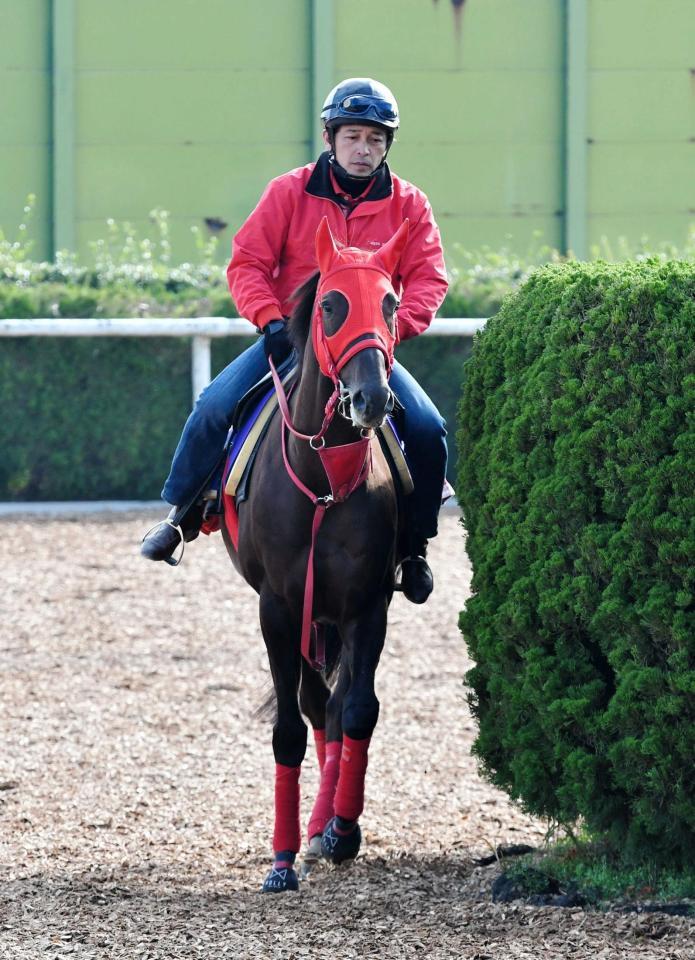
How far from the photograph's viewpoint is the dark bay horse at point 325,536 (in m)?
4.48

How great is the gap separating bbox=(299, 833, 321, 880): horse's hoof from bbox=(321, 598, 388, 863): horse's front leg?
0.26 ft

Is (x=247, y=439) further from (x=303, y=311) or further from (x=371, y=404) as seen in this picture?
(x=371, y=404)

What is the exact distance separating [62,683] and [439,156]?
28.2ft

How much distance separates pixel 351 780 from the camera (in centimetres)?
508

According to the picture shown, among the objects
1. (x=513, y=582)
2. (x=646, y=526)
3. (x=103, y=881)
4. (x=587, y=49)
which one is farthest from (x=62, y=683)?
(x=587, y=49)

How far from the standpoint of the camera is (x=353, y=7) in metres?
14.4

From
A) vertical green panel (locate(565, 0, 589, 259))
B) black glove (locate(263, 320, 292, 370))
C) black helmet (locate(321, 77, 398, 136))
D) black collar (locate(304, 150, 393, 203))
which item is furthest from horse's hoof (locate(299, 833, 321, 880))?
vertical green panel (locate(565, 0, 589, 259))

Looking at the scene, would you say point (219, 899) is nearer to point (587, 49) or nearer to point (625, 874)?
point (625, 874)

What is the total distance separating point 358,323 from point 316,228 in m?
1.11

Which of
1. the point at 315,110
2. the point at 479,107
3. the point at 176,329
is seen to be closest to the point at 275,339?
the point at 176,329

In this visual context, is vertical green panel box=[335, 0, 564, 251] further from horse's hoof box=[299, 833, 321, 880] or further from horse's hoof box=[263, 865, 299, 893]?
horse's hoof box=[263, 865, 299, 893]

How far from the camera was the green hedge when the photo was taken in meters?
4.05

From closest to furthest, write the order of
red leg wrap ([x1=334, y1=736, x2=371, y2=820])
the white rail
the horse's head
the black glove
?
the horse's head, red leg wrap ([x1=334, y1=736, x2=371, y2=820]), the black glove, the white rail

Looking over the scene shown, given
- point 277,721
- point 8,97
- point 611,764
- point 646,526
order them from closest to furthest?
point 646,526, point 611,764, point 277,721, point 8,97
